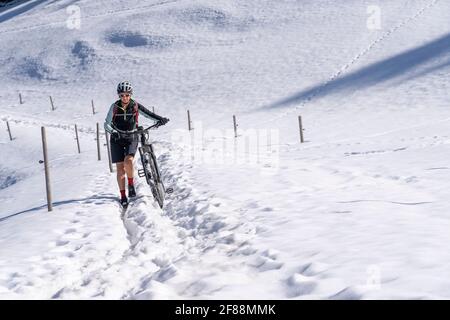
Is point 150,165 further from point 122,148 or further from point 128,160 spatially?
point 122,148

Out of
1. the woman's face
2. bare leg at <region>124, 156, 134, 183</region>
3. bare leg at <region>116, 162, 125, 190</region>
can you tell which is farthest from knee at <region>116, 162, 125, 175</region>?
the woman's face

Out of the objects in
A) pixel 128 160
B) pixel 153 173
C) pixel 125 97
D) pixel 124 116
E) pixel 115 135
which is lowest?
pixel 153 173

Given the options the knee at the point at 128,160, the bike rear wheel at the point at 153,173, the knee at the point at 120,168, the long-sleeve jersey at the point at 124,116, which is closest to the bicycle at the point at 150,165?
the bike rear wheel at the point at 153,173

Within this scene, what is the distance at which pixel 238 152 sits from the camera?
21703 millimetres

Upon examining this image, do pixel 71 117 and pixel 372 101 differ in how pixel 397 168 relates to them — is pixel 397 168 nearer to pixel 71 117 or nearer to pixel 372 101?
pixel 372 101

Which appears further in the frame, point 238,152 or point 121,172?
point 238,152

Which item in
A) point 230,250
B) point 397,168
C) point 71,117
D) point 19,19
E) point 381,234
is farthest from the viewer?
point 19,19

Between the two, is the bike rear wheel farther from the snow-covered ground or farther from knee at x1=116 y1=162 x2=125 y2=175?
knee at x1=116 y1=162 x2=125 y2=175

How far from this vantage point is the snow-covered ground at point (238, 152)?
18.8 ft

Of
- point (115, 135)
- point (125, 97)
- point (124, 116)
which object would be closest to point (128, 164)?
point (115, 135)

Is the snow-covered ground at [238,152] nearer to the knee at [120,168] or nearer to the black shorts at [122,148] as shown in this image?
the knee at [120,168]
